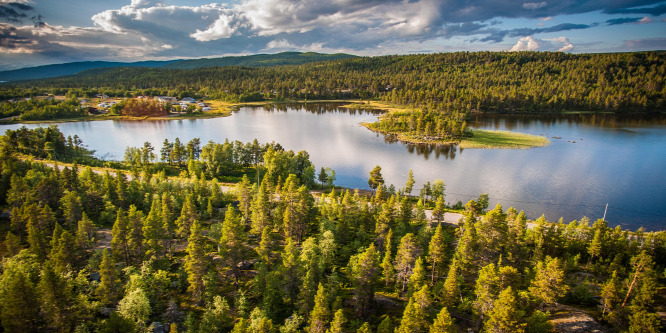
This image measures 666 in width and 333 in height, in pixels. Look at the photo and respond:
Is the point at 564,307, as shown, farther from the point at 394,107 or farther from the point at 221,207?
the point at 394,107

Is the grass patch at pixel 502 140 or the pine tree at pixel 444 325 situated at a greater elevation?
the grass patch at pixel 502 140

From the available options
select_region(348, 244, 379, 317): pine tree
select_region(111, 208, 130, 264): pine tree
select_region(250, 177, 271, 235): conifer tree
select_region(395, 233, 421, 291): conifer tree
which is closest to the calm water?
select_region(250, 177, 271, 235): conifer tree

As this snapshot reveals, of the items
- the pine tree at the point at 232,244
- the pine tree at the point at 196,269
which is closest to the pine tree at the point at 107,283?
the pine tree at the point at 196,269

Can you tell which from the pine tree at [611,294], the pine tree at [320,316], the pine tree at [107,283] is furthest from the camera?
the pine tree at [107,283]

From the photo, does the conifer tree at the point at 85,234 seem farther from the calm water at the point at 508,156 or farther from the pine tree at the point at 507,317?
the pine tree at the point at 507,317

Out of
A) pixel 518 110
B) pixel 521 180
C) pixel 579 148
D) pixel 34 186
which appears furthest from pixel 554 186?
pixel 518 110

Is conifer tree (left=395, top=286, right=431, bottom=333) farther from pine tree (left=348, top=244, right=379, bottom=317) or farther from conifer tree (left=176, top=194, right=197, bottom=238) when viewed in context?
conifer tree (left=176, top=194, right=197, bottom=238)

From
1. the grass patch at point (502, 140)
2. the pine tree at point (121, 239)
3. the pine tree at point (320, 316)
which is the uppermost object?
the grass patch at point (502, 140)
